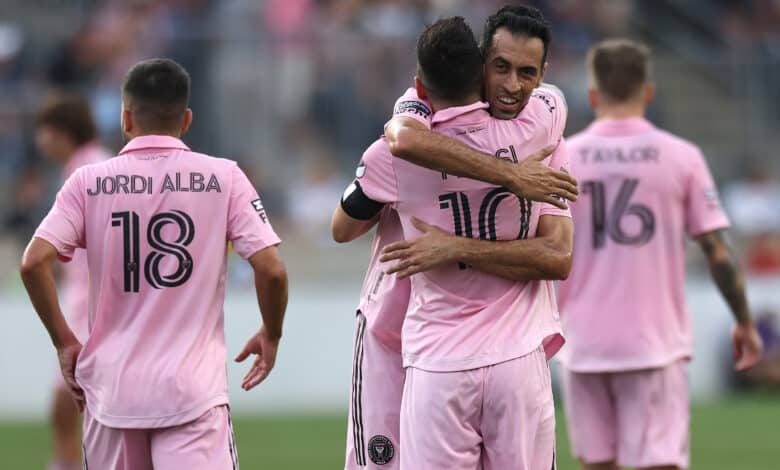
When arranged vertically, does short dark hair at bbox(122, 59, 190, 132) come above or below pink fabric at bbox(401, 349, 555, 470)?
above

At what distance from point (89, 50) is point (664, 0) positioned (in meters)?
7.54

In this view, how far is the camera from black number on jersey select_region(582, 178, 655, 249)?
7363mm

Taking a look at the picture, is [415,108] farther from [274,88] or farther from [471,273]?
[274,88]

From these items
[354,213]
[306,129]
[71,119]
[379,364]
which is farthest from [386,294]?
[306,129]

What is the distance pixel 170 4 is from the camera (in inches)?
671

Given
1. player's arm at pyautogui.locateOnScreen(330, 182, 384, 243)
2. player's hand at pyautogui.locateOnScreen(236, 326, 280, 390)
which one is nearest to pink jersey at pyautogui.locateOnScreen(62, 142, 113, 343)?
player's hand at pyautogui.locateOnScreen(236, 326, 280, 390)

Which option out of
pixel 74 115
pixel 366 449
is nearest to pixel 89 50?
pixel 74 115

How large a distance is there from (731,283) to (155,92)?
10.5ft

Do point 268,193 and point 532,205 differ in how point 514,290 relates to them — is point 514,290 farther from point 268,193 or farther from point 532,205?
point 268,193

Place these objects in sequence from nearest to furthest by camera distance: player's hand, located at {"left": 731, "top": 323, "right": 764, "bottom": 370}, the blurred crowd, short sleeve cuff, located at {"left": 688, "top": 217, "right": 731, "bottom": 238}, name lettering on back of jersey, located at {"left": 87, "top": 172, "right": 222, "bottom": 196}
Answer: name lettering on back of jersey, located at {"left": 87, "top": 172, "right": 222, "bottom": 196} < short sleeve cuff, located at {"left": 688, "top": 217, "right": 731, "bottom": 238} < player's hand, located at {"left": 731, "top": 323, "right": 764, "bottom": 370} < the blurred crowd

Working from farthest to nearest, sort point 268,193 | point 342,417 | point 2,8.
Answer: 1. point 2,8
2. point 268,193
3. point 342,417

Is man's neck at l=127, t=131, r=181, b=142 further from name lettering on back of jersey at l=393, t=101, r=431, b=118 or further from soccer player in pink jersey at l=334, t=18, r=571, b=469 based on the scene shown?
name lettering on back of jersey at l=393, t=101, r=431, b=118

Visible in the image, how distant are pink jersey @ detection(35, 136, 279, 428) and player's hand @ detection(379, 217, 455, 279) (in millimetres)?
673

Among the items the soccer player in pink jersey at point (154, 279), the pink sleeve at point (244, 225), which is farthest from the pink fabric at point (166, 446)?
the pink sleeve at point (244, 225)
